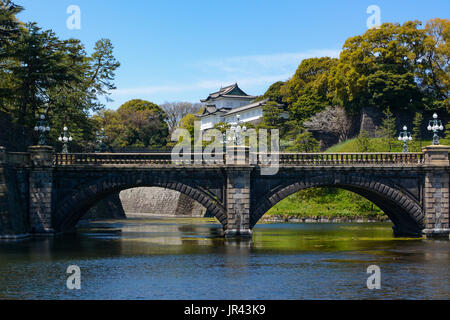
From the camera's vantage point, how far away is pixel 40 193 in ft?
149

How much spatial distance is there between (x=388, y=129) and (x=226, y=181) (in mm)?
42140

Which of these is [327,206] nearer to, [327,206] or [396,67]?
[327,206]

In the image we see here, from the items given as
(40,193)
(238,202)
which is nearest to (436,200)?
(238,202)

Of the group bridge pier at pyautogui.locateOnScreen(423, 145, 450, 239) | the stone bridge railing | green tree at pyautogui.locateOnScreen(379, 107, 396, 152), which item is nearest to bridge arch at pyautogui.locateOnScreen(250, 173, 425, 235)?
bridge pier at pyautogui.locateOnScreen(423, 145, 450, 239)

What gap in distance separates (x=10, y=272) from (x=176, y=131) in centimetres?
10120

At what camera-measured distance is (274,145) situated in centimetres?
9269

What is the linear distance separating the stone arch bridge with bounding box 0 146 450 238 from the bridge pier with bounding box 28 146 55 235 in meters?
0.07

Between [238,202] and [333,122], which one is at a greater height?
[333,122]

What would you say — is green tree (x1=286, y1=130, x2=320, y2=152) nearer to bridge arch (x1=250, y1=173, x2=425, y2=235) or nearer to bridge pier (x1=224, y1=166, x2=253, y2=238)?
bridge arch (x1=250, y1=173, x2=425, y2=235)

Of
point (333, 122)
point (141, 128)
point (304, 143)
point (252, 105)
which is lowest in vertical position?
point (304, 143)

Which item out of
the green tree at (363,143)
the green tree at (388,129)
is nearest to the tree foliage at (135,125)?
the green tree at (363,143)

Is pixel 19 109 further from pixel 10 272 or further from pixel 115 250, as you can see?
pixel 10 272
